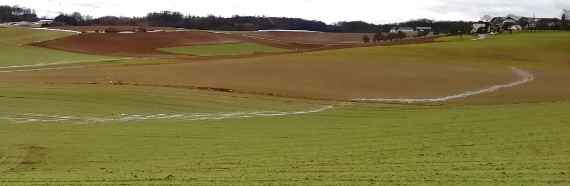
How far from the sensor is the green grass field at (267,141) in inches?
523

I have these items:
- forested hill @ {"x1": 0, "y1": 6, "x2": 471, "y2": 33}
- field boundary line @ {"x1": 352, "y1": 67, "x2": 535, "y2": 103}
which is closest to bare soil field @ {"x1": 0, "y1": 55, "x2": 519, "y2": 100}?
field boundary line @ {"x1": 352, "y1": 67, "x2": 535, "y2": 103}

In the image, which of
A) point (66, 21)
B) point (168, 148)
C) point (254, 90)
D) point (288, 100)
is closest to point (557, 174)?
point (168, 148)

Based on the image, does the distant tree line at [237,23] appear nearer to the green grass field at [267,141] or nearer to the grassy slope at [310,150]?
the green grass field at [267,141]

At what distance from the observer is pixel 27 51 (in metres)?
72.1

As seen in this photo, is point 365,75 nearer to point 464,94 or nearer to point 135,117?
point 464,94

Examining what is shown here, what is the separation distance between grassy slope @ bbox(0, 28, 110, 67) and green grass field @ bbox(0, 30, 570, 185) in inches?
1196

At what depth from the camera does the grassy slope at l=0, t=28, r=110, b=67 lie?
62844mm

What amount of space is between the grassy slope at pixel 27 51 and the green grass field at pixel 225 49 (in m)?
11.3

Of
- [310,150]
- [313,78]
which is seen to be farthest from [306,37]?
[310,150]

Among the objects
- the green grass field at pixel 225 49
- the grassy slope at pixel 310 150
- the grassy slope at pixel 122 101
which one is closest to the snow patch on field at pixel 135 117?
the grassy slope at pixel 122 101

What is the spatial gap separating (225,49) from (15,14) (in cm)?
10985

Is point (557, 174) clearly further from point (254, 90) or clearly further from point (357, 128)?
point (254, 90)

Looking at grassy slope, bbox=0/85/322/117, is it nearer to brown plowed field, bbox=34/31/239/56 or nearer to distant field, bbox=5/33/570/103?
distant field, bbox=5/33/570/103

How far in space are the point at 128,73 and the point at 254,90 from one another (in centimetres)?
998
